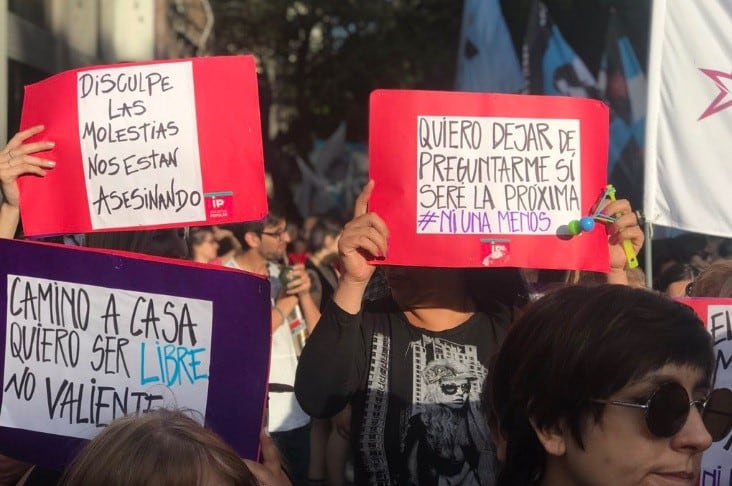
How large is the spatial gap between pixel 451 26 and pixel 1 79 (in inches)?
707

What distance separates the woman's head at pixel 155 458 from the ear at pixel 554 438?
565 mm

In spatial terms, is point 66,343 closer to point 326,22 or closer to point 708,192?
point 708,192

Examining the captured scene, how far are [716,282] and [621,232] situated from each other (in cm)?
37

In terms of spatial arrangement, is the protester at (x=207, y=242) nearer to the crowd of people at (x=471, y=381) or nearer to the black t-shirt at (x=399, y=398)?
the crowd of people at (x=471, y=381)

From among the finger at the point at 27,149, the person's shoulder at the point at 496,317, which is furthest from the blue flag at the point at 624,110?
the finger at the point at 27,149

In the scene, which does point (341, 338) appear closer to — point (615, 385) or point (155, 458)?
point (155, 458)

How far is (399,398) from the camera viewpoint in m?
3.27

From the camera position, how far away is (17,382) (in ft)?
10.4

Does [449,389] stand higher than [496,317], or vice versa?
[496,317]

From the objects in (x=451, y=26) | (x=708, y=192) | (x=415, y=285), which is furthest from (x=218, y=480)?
(x=451, y=26)

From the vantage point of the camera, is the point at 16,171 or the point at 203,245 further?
the point at 203,245

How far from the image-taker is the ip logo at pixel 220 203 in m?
3.69

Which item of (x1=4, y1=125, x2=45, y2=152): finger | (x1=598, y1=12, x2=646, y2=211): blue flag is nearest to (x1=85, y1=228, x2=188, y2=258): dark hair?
(x1=4, y1=125, x2=45, y2=152): finger

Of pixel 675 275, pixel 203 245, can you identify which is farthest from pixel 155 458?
pixel 203 245
